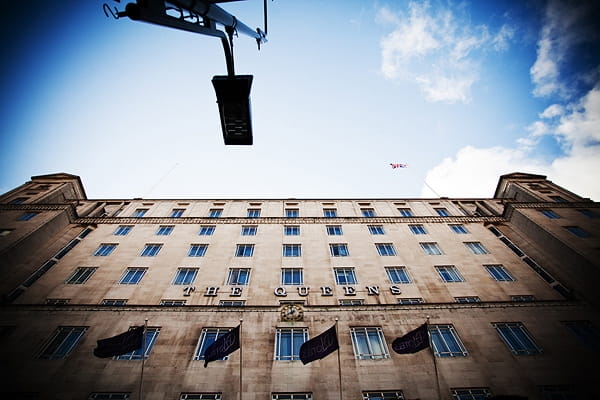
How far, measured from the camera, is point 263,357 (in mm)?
18781

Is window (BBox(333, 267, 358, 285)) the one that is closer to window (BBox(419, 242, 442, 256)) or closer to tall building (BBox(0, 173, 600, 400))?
tall building (BBox(0, 173, 600, 400))

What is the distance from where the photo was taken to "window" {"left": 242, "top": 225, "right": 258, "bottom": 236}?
3238cm

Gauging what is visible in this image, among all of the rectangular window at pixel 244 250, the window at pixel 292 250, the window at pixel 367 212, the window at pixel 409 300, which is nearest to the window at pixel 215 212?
the rectangular window at pixel 244 250

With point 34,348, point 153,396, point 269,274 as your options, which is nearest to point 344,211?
point 269,274

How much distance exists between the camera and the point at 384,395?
669 inches

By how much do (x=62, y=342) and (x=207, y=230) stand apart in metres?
16.3

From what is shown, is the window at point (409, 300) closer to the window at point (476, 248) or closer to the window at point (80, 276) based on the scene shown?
the window at point (476, 248)

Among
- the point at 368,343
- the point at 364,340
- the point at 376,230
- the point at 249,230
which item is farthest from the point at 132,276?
the point at 376,230

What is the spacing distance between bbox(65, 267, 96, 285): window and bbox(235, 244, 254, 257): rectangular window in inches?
573

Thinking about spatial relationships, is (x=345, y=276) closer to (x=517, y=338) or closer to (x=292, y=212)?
(x=292, y=212)

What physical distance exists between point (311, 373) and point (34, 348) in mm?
20417

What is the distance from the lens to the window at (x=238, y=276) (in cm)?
2588

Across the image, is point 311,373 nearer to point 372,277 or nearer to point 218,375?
point 218,375

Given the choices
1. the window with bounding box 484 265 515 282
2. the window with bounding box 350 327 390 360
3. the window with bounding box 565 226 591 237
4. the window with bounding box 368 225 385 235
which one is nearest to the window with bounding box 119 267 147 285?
the window with bounding box 350 327 390 360
